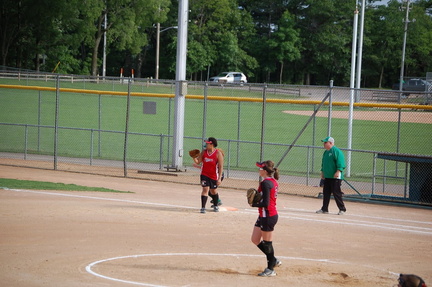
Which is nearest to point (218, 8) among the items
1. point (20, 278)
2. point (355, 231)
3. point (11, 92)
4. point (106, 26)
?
point (106, 26)

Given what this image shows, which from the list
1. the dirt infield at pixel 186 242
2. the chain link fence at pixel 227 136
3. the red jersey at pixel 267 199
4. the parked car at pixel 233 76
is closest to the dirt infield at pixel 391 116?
the chain link fence at pixel 227 136

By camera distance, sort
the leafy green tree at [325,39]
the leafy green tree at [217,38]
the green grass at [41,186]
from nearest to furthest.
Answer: the green grass at [41,186] → the leafy green tree at [217,38] → the leafy green tree at [325,39]

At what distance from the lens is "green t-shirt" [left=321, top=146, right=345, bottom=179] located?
1509 centimetres

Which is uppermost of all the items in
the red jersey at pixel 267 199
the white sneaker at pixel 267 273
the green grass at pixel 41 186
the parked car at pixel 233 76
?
the parked car at pixel 233 76

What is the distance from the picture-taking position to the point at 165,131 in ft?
111

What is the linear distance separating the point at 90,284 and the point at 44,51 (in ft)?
175

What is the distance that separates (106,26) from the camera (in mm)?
Answer: 59594

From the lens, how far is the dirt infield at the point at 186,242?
9.39 meters

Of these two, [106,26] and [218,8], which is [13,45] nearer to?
[106,26]

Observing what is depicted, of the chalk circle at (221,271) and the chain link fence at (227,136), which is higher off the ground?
the chain link fence at (227,136)

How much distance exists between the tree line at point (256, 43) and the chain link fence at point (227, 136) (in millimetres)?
13981

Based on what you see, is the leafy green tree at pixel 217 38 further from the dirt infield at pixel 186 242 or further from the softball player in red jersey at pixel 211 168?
the softball player in red jersey at pixel 211 168

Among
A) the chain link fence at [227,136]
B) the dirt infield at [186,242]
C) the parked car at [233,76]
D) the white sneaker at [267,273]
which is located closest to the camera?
the dirt infield at [186,242]

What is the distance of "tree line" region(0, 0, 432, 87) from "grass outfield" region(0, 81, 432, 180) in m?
15.5
